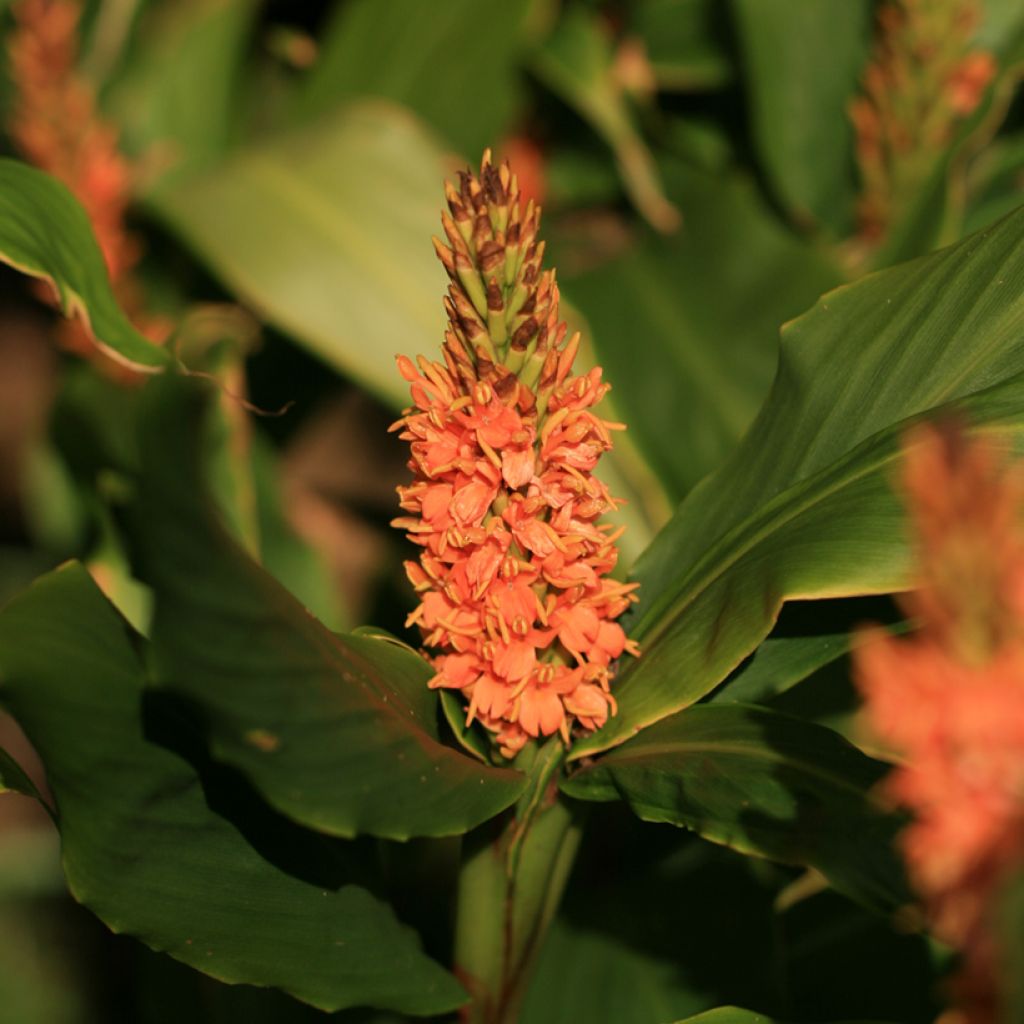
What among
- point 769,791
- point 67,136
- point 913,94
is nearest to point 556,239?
point 913,94

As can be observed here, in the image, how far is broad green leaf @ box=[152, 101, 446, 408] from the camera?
1447mm

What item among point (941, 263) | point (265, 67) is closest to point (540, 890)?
point (941, 263)

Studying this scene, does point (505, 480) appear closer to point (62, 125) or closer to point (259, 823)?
point (259, 823)

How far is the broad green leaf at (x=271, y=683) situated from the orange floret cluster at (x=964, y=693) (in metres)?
0.28

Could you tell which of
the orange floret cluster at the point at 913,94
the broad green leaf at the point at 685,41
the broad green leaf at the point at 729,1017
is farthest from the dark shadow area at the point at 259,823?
the broad green leaf at the point at 685,41

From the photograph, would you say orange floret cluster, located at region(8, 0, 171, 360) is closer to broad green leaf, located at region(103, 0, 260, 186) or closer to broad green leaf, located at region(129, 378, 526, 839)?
broad green leaf, located at region(103, 0, 260, 186)

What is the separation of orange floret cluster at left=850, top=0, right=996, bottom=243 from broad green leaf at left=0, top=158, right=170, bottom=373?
886 millimetres

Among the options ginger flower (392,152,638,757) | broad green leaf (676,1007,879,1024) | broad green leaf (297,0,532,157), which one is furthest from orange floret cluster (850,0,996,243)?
broad green leaf (676,1007,879,1024)

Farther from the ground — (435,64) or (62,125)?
(435,64)

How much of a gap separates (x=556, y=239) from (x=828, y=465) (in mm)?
1047

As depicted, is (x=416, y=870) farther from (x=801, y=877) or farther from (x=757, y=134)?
(x=757, y=134)

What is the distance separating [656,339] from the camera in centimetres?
159

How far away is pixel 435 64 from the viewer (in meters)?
1.79

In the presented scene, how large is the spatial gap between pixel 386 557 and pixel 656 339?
68 cm
